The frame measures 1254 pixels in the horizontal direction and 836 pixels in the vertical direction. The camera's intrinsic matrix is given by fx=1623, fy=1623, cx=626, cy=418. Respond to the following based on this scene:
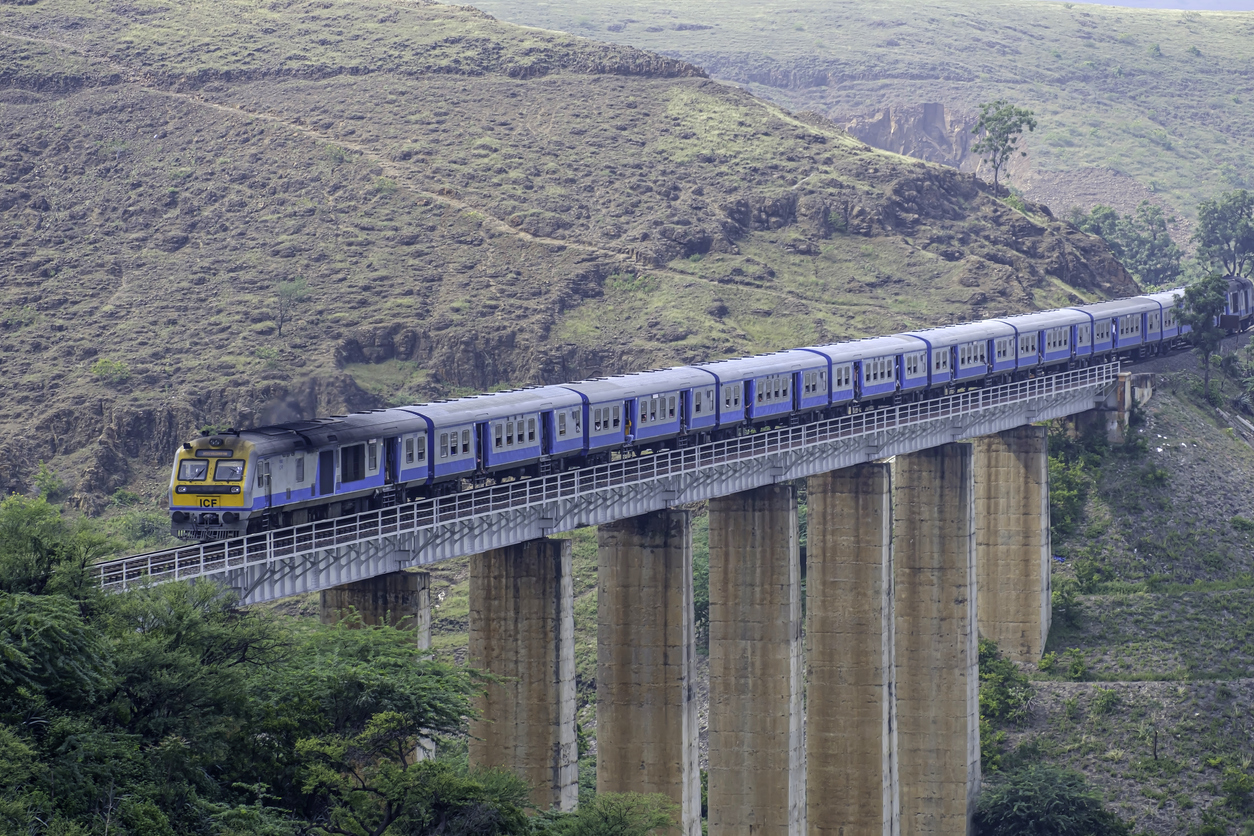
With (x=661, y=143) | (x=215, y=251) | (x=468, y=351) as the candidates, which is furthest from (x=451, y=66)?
(x=468, y=351)

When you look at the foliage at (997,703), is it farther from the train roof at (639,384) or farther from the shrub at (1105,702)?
the train roof at (639,384)

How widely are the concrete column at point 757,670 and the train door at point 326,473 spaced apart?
53.1ft

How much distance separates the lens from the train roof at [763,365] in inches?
2010

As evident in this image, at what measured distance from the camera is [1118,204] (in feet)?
607

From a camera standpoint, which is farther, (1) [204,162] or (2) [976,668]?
(1) [204,162]

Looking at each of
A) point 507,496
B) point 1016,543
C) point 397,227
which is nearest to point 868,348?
point 1016,543

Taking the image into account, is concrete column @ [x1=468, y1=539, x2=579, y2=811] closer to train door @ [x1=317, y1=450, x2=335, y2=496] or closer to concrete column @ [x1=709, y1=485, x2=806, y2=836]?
train door @ [x1=317, y1=450, x2=335, y2=496]

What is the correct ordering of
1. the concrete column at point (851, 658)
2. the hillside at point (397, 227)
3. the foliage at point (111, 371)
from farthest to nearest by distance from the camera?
the hillside at point (397, 227) → the foliage at point (111, 371) → the concrete column at point (851, 658)

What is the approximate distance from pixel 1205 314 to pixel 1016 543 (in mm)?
22738

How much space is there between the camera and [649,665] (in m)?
44.7

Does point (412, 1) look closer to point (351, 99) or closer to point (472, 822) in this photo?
point (351, 99)

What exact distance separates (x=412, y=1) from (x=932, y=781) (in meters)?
109

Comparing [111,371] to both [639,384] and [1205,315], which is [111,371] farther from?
[1205,315]

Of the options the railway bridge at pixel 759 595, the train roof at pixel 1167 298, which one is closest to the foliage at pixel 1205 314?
the train roof at pixel 1167 298
